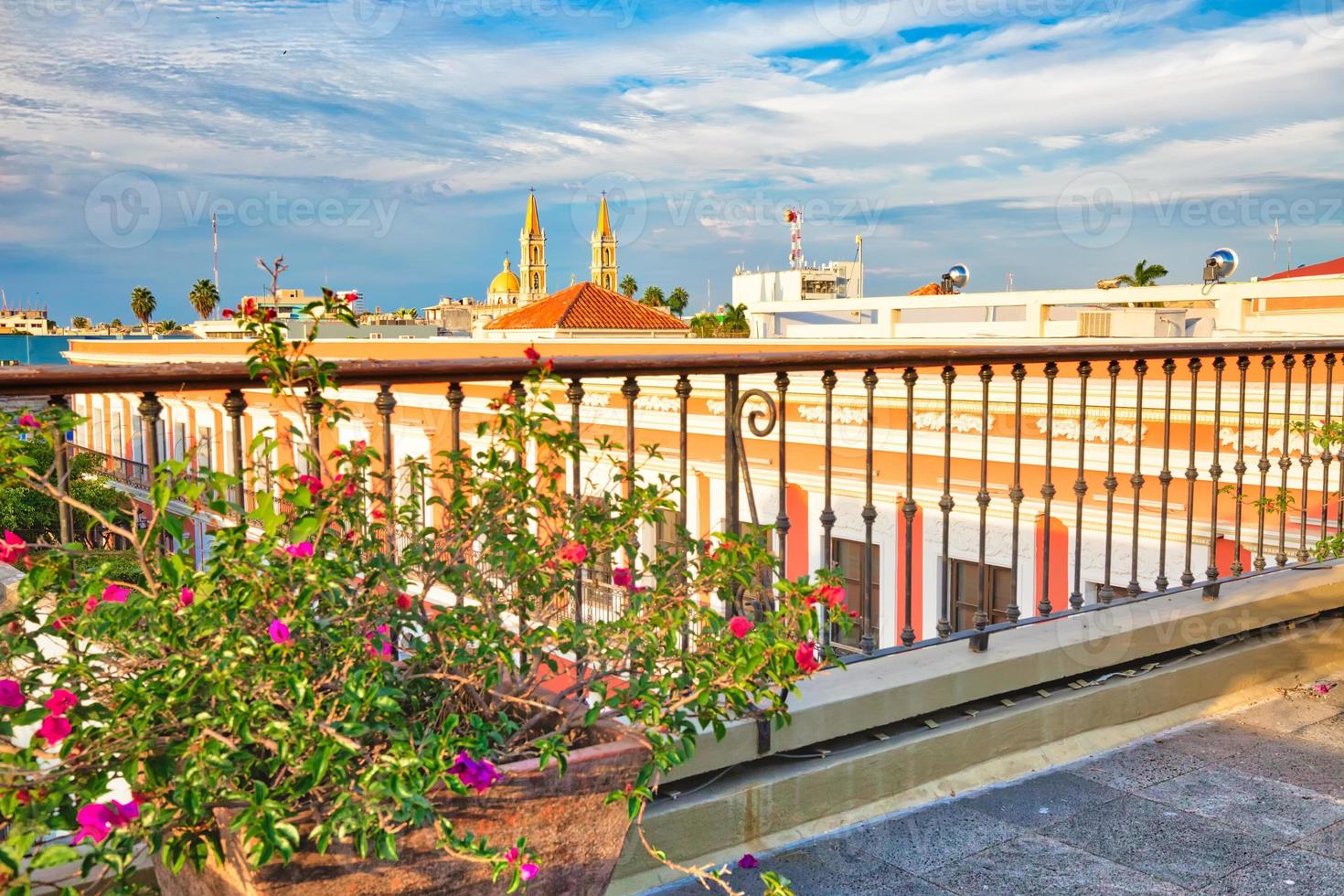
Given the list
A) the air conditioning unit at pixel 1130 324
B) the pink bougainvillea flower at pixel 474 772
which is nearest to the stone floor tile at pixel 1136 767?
the pink bougainvillea flower at pixel 474 772

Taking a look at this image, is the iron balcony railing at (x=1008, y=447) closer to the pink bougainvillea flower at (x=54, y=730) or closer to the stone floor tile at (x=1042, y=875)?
→ the pink bougainvillea flower at (x=54, y=730)

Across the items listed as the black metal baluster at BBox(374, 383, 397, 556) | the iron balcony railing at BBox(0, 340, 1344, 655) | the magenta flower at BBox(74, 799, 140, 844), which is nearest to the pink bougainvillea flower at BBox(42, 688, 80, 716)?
the magenta flower at BBox(74, 799, 140, 844)

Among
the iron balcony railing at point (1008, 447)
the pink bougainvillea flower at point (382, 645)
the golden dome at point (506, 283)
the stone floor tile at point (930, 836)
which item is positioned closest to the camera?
the pink bougainvillea flower at point (382, 645)

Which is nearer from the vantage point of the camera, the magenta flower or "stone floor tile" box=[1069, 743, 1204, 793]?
the magenta flower

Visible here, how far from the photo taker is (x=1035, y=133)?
2178 cm

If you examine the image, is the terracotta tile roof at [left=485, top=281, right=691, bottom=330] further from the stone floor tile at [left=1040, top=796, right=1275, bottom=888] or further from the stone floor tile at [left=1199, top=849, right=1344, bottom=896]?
the stone floor tile at [left=1199, top=849, right=1344, bottom=896]

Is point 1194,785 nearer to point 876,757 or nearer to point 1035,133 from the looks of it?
point 876,757

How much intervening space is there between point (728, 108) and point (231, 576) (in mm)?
46432

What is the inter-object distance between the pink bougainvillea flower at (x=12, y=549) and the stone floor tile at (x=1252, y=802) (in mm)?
2811

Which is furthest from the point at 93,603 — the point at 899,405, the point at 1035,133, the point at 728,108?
the point at 728,108

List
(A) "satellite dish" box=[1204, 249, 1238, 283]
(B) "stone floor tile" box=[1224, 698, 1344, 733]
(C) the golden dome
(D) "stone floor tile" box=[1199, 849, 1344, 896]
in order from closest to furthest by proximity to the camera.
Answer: (D) "stone floor tile" box=[1199, 849, 1344, 896] < (B) "stone floor tile" box=[1224, 698, 1344, 733] < (A) "satellite dish" box=[1204, 249, 1238, 283] < (C) the golden dome

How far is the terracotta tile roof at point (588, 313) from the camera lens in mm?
35750

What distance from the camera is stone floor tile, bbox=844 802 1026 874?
2809mm

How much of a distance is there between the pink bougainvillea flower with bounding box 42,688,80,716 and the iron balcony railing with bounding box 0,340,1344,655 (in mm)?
482
